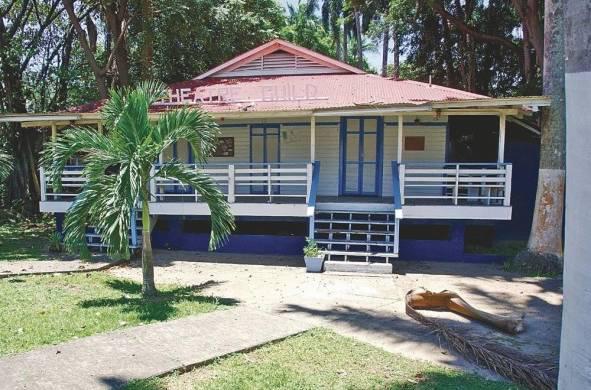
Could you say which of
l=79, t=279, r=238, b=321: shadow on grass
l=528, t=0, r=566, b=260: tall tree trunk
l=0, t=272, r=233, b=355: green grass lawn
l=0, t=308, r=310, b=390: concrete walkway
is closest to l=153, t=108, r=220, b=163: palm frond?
l=79, t=279, r=238, b=321: shadow on grass

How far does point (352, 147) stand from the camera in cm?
1234

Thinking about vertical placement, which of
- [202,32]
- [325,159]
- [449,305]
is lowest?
[449,305]

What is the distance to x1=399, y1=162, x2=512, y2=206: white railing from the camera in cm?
973

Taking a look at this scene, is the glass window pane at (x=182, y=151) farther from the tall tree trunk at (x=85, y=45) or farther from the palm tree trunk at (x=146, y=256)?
the palm tree trunk at (x=146, y=256)

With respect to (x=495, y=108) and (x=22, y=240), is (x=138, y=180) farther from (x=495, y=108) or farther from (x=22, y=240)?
(x=22, y=240)

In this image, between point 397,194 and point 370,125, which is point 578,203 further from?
point 370,125

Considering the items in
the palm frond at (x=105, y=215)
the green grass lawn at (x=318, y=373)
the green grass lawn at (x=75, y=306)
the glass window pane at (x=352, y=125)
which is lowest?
the green grass lawn at (x=318, y=373)

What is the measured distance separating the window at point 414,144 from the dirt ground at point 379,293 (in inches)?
135

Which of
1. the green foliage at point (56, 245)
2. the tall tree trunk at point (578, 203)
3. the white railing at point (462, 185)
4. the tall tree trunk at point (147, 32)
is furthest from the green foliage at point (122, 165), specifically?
the tall tree trunk at point (147, 32)

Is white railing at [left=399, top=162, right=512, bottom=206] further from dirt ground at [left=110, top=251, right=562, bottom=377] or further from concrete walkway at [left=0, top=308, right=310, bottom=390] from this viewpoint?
concrete walkway at [left=0, top=308, right=310, bottom=390]

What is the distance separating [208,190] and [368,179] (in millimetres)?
6094

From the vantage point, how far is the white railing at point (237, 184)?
34.4 ft

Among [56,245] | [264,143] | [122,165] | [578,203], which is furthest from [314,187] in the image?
[578,203]

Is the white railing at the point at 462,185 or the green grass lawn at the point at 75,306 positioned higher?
the white railing at the point at 462,185
